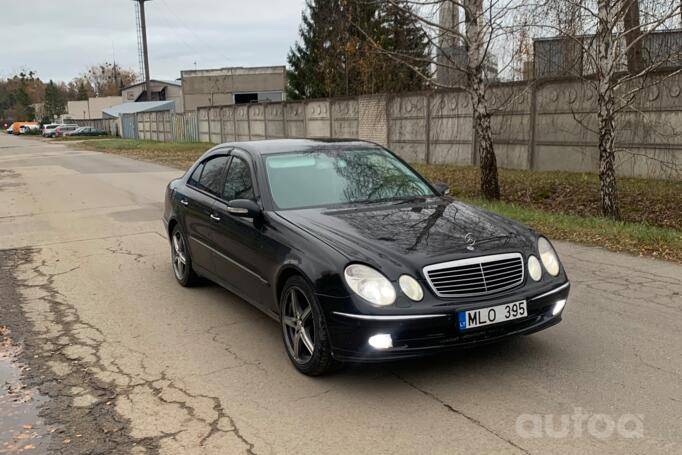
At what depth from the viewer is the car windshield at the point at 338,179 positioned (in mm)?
5066

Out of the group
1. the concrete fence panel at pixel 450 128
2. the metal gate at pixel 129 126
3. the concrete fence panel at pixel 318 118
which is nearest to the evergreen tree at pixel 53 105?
the metal gate at pixel 129 126

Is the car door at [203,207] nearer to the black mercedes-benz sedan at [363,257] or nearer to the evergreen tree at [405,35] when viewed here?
the black mercedes-benz sedan at [363,257]

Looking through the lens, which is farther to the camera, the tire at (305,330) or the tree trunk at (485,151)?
the tree trunk at (485,151)

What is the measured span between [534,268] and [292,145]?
98.9 inches

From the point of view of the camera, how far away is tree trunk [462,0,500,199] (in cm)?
1159

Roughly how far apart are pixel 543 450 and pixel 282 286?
206 centimetres

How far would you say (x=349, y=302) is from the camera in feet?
12.5

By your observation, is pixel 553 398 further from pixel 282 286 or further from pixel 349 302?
pixel 282 286

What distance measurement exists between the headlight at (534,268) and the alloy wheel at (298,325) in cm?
148

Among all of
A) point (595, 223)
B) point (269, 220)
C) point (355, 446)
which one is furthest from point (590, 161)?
point (355, 446)

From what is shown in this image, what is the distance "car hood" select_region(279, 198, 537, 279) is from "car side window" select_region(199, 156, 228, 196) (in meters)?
1.38

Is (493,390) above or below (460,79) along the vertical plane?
below

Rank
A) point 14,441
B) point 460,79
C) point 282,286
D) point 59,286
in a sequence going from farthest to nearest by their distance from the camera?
point 460,79, point 59,286, point 282,286, point 14,441

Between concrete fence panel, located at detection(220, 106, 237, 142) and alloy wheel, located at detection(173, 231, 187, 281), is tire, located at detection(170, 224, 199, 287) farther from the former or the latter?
concrete fence panel, located at detection(220, 106, 237, 142)
